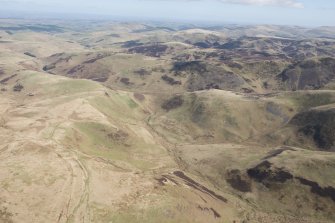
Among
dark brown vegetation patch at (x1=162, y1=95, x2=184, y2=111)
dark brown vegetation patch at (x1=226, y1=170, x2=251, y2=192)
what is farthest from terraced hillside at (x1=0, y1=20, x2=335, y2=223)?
dark brown vegetation patch at (x1=162, y1=95, x2=184, y2=111)

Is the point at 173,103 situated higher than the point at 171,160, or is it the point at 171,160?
the point at 173,103

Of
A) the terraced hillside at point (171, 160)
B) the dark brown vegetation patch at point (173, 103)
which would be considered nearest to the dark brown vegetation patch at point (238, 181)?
the terraced hillside at point (171, 160)

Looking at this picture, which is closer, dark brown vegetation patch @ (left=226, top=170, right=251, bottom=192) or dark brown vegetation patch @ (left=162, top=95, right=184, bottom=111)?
dark brown vegetation patch @ (left=226, top=170, right=251, bottom=192)

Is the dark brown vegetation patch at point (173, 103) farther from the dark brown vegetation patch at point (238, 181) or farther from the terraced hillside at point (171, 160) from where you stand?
the dark brown vegetation patch at point (238, 181)

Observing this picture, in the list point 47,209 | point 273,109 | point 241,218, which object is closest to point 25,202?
point 47,209

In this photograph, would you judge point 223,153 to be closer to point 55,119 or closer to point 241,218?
point 241,218

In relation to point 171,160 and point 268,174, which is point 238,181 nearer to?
point 268,174

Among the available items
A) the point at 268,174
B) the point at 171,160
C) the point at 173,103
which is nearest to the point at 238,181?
the point at 268,174

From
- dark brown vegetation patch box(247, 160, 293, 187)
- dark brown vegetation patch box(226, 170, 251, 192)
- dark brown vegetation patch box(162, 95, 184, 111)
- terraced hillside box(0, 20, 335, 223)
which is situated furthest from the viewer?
dark brown vegetation patch box(162, 95, 184, 111)

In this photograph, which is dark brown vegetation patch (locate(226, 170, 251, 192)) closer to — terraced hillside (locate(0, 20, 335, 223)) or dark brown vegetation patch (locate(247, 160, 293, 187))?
terraced hillside (locate(0, 20, 335, 223))

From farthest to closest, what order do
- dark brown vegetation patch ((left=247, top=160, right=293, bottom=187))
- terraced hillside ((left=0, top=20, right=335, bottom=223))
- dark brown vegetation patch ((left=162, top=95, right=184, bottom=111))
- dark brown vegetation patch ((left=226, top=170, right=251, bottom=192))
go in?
dark brown vegetation patch ((left=162, top=95, right=184, bottom=111)) → dark brown vegetation patch ((left=226, top=170, right=251, bottom=192)) → dark brown vegetation patch ((left=247, top=160, right=293, bottom=187)) → terraced hillside ((left=0, top=20, right=335, bottom=223))

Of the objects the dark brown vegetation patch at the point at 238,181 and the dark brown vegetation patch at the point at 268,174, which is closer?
the dark brown vegetation patch at the point at 268,174
